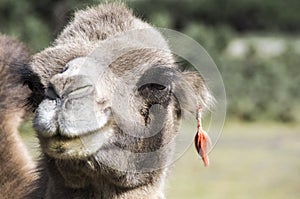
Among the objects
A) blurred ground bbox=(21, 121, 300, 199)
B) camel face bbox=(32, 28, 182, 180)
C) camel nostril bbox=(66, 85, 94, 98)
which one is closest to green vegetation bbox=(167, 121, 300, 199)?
blurred ground bbox=(21, 121, 300, 199)

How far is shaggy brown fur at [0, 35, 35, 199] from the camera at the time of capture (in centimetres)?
458

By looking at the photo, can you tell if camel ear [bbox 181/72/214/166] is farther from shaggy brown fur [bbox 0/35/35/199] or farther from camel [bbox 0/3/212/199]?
shaggy brown fur [bbox 0/35/35/199]

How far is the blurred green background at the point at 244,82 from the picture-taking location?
548 inches

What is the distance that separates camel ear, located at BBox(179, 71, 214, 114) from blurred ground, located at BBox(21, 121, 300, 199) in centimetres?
724

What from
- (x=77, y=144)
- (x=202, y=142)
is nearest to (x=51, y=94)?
(x=77, y=144)

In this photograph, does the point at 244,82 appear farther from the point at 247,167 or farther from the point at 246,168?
the point at 246,168

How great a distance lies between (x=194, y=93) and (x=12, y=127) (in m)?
1.50

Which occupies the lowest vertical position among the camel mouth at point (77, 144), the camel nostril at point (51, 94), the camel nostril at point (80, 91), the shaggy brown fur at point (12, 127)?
the shaggy brown fur at point (12, 127)

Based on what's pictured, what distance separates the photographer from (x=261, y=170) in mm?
14805

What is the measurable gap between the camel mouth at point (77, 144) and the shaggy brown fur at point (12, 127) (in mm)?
877

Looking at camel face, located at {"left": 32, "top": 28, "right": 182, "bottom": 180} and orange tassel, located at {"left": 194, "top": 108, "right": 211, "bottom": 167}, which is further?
orange tassel, located at {"left": 194, "top": 108, "right": 211, "bottom": 167}

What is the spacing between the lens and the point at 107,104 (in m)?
3.60

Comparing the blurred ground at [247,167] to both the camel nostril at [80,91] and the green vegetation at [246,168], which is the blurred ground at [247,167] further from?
the camel nostril at [80,91]

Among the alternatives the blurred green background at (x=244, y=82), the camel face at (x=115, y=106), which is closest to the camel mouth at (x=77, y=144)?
the camel face at (x=115, y=106)
